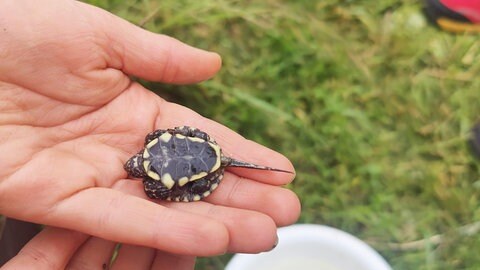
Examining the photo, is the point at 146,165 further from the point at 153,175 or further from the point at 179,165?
the point at 179,165

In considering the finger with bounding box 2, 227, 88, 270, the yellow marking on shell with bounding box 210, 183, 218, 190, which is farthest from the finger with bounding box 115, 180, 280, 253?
the finger with bounding box 2, 227, 88, 270

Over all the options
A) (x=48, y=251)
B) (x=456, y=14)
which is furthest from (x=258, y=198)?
(x=456, y=14)

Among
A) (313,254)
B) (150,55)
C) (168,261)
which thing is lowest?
(313,254)

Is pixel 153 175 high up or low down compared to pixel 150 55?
down

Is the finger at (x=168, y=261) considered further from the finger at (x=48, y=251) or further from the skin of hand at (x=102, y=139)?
the finger at (x=48, y=251)

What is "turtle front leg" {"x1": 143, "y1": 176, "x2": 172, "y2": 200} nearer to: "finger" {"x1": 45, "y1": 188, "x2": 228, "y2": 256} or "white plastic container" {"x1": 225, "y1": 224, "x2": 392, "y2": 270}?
"finger" {"x1": 45, "y1": 188, "x2": 228, "y2": 256}

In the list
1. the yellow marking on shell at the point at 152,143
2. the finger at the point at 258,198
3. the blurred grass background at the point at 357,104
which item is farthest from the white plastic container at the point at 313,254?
the yellow marking on shell at the point at 152,143
